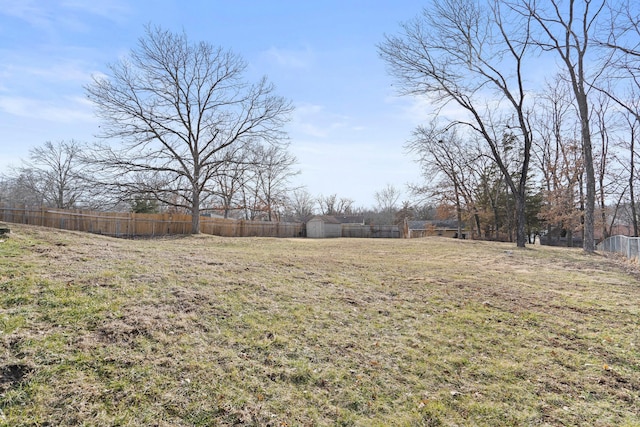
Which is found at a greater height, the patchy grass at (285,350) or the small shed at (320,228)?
the small shed at (320,228)

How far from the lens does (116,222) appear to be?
16.5 meters

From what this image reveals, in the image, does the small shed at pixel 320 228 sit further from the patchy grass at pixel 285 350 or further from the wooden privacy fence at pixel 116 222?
the patchy grass at pixel 285 350

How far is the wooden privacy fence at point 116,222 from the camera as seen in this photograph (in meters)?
14.2

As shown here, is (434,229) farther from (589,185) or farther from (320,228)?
(589,185)

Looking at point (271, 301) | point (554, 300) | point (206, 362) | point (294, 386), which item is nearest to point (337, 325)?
point (271, 301)

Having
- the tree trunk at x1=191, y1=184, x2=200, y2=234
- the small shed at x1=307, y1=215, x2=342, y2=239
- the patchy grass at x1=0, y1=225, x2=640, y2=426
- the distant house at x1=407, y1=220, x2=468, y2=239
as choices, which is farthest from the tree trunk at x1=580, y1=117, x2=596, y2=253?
the distant house at x1=407, y1=220, x2=468, y2=239

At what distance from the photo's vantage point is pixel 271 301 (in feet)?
15.6

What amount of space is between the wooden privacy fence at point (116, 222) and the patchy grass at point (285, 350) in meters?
10.4

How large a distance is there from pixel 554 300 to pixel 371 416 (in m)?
4.66

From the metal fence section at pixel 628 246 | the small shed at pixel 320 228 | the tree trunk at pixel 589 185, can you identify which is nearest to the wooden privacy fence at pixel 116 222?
the small shed at pixel 320 228

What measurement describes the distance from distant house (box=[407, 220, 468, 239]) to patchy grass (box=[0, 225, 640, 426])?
31.8 m

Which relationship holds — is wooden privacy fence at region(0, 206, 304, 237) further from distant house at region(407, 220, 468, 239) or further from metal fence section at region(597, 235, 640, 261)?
distant house at region(407, 220, 468, 239)

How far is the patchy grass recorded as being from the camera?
252 cm

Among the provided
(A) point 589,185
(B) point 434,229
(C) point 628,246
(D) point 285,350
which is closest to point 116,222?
(D) point 285,350
